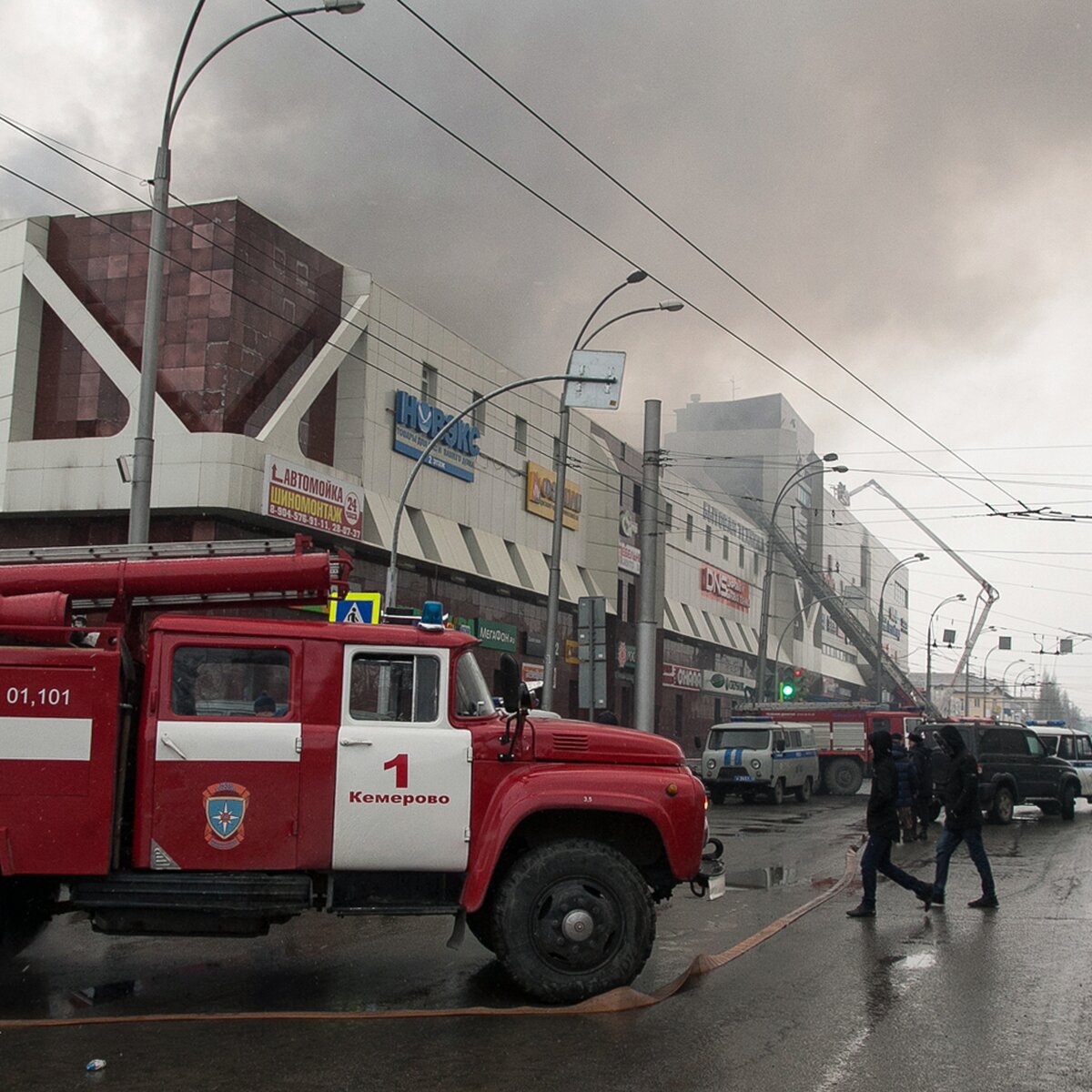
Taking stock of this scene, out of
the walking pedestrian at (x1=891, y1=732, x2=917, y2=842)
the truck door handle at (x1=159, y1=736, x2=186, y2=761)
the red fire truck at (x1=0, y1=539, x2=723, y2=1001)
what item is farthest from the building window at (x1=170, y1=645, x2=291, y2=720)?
the walking pedestrian at (x1=891, y1=732, x2=917, y2=842)

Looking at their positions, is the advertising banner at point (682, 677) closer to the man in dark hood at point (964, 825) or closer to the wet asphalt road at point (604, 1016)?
the man in dark hood at point (964, 825)

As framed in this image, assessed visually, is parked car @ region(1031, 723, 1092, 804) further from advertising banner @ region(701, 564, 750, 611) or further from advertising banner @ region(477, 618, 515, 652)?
advertising banner @ region(701, 564, 750, 611)

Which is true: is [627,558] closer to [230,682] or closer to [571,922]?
[571,922]

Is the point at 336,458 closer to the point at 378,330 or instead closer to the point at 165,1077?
the point at 378,330

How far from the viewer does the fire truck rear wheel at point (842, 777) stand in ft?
110

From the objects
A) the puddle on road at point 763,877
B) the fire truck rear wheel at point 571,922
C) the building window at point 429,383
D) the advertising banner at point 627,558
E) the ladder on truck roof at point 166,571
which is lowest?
the puddle on road at point 763,877

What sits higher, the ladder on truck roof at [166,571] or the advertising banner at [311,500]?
the advertising banner at [311,500]

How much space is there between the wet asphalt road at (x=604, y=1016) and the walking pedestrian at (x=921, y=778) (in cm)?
686

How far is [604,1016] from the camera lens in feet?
24.5

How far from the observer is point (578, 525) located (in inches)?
1781

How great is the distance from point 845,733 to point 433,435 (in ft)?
45.7

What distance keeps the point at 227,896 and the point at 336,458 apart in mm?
23827

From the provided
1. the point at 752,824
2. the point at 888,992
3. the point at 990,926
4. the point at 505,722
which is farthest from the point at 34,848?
the point at 752,824

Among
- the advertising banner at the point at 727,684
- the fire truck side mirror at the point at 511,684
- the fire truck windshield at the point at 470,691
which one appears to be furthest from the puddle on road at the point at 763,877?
the advertising banner at the point at 727,684
